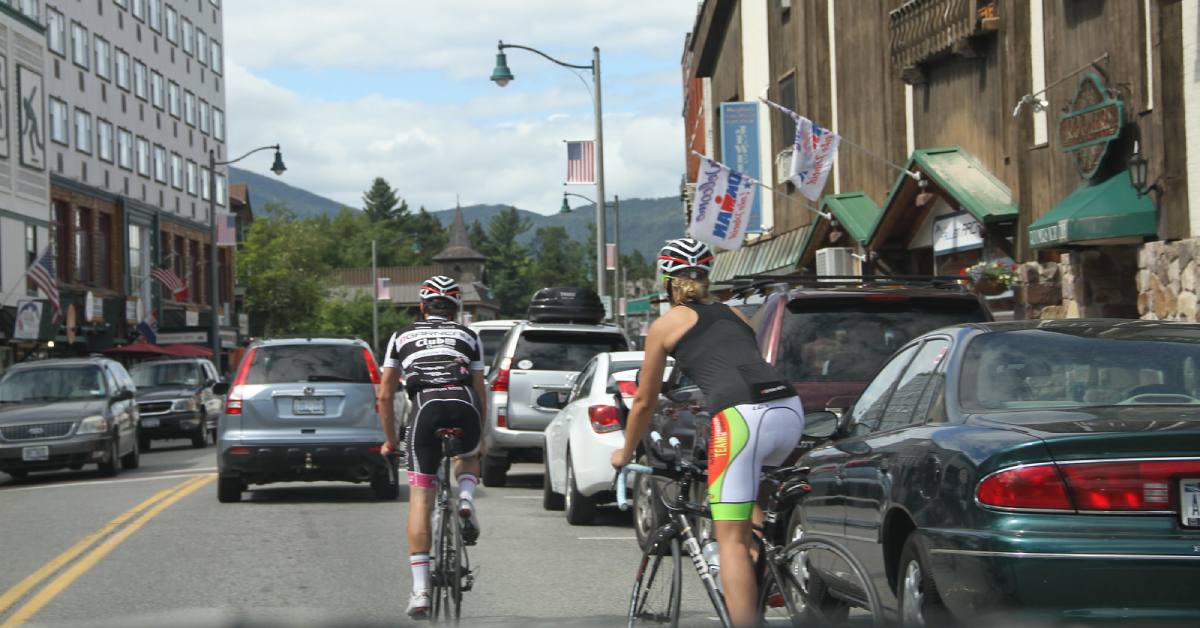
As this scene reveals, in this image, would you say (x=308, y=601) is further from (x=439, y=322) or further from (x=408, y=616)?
(x=439, y=322)

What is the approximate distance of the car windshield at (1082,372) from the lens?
644cm

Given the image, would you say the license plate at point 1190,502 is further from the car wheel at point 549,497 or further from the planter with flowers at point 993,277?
the planter with flowers at point 993,277

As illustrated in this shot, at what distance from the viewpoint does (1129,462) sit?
548cm

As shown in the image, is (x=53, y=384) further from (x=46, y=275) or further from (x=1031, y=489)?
(x=46, y=275)

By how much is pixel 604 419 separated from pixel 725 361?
6.95 m

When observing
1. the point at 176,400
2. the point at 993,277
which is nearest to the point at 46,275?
the point at 176,400

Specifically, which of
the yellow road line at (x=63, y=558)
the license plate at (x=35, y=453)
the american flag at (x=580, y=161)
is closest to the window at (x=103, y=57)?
the american flag at (x=580, y=161)

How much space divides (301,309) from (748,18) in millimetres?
58859

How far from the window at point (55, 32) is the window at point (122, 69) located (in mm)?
7070

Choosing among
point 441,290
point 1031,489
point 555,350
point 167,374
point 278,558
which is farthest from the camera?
point 167,374

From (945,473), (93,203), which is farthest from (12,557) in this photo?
(93,203)

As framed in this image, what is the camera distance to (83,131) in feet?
185

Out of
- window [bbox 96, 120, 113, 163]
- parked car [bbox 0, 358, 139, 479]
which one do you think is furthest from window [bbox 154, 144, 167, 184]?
parked car [bbox 0, 358, 139, 479]

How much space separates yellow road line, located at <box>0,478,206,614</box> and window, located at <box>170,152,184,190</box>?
54.5 meters
